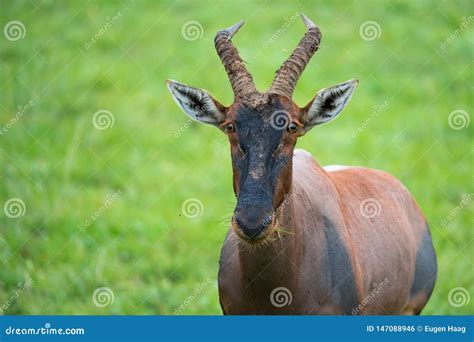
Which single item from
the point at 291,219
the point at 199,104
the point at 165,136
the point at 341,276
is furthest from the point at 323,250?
the point at 165,136

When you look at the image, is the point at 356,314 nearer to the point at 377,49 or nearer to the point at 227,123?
the point at 227,123

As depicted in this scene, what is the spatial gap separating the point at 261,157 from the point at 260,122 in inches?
11.6

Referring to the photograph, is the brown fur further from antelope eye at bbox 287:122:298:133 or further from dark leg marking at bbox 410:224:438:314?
antelope eye at bbox 287:122:298:133

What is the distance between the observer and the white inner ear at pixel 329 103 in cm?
862

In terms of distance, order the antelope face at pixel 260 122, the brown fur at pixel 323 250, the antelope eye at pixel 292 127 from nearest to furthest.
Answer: the antelope face at pixel 260 122, the antelope eye at pixel 292 127, the brown fur at pixel 323 250

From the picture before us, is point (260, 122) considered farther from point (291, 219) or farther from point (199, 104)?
point (291, 219)

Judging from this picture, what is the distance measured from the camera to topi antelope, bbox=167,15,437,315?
320 inches

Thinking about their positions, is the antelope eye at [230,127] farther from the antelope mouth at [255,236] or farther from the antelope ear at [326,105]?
the antelope mouth at [255,236]

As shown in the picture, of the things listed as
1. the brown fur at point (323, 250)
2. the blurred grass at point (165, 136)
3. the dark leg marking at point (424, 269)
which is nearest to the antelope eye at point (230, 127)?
the brown fur at point (323, 250)

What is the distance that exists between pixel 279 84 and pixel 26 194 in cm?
711

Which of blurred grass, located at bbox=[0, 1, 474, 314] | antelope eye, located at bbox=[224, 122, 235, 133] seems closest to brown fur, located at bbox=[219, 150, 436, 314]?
antelope eye, located at bbox=[224, 122, 235, 133]

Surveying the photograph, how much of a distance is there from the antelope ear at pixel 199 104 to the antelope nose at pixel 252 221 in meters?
1.14

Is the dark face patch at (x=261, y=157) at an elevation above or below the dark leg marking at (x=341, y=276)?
above

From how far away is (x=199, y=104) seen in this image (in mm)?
8797
